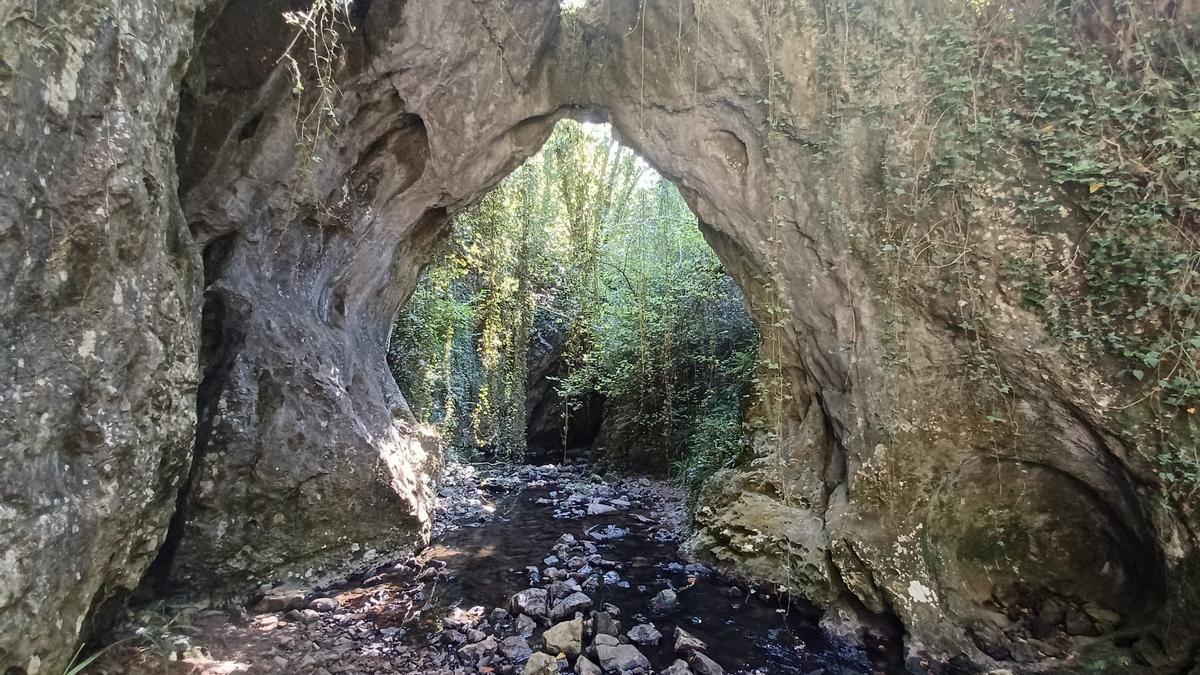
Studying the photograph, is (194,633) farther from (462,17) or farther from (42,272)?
(462,17)

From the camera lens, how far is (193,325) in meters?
4.23

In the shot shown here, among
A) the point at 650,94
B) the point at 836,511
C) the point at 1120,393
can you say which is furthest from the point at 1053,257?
the point at 650,94

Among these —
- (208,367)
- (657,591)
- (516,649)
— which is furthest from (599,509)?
(208,367)

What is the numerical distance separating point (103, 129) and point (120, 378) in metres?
1.35

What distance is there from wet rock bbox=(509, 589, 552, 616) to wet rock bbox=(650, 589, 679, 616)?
932mm

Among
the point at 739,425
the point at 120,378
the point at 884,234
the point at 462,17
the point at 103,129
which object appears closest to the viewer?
the point at 103,129

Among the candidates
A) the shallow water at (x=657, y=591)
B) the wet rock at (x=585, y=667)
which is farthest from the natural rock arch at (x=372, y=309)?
the wet rock at (x=585, y=667)

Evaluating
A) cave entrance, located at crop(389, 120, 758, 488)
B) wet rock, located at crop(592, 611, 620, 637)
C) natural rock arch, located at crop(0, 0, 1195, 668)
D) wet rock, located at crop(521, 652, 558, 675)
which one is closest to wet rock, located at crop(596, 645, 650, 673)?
wet rock, located at crop(592, 611, 620, 637)

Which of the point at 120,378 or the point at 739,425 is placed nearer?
the point at 120,378

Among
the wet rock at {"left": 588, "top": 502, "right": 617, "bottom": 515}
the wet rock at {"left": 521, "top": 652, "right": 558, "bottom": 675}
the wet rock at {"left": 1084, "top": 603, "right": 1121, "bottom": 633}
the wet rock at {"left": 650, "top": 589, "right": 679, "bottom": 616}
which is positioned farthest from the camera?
the wet rock at {"left": 588, "top": 502, "right": 617, "bottom": 515}

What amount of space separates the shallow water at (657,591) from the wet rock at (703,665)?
0.46ft

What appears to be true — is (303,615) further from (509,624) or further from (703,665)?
(703,665)

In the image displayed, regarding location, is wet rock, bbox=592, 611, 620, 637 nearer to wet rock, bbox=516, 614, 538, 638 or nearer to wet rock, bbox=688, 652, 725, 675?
wet rock, bbox=516, 614, 538, 638

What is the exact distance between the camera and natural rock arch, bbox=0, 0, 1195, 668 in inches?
130
